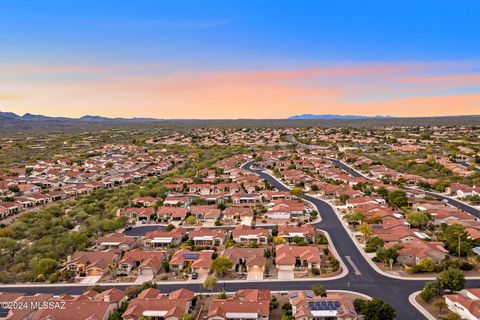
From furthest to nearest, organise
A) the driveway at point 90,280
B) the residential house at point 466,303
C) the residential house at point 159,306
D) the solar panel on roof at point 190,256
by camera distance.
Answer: the solar panel on roof at point 190,256
the driveway at point 90,280
the residential house at point 159,306
the residential house at point 466,303

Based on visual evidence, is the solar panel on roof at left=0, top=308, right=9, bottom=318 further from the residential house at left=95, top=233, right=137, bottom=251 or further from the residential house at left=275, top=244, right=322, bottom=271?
the residential house at left=275, top=244, right=322, bottom=271

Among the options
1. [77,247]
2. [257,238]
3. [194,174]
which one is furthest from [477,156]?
[77,247]

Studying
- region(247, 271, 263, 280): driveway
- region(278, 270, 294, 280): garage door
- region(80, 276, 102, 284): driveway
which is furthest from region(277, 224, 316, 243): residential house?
region(80, 276, 102, 284): driveway

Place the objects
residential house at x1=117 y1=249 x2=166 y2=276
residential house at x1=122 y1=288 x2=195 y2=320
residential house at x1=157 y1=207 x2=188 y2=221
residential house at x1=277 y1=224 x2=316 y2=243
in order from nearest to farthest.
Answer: residential house at x1=122 y1=288 x2=195 y2=320 < residential house at x1=117 y1=249 x2=166 y2=276 < residential house at x1=277 y1=224 x2=316 y2=243 < residential house at x1=157 y1=207 x2=188 y2=221

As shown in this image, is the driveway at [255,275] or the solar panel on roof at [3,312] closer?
the solar panel on roof at [3,312]

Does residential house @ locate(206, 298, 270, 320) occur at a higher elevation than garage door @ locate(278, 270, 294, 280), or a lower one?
higher

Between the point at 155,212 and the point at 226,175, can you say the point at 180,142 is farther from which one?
the point at 155,212

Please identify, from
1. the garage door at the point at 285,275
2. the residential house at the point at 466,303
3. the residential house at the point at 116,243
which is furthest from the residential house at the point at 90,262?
the residential house at the point at 466,303

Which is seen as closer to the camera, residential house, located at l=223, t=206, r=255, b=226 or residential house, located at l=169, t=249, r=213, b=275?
residential house, located at l=169, t=249, r=213, b=275

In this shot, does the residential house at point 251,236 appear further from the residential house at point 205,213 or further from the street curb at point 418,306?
the street curb at point 418,306

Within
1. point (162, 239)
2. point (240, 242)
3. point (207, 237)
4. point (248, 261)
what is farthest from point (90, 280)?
point (240, 242)

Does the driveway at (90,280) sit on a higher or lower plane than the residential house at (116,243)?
lower
